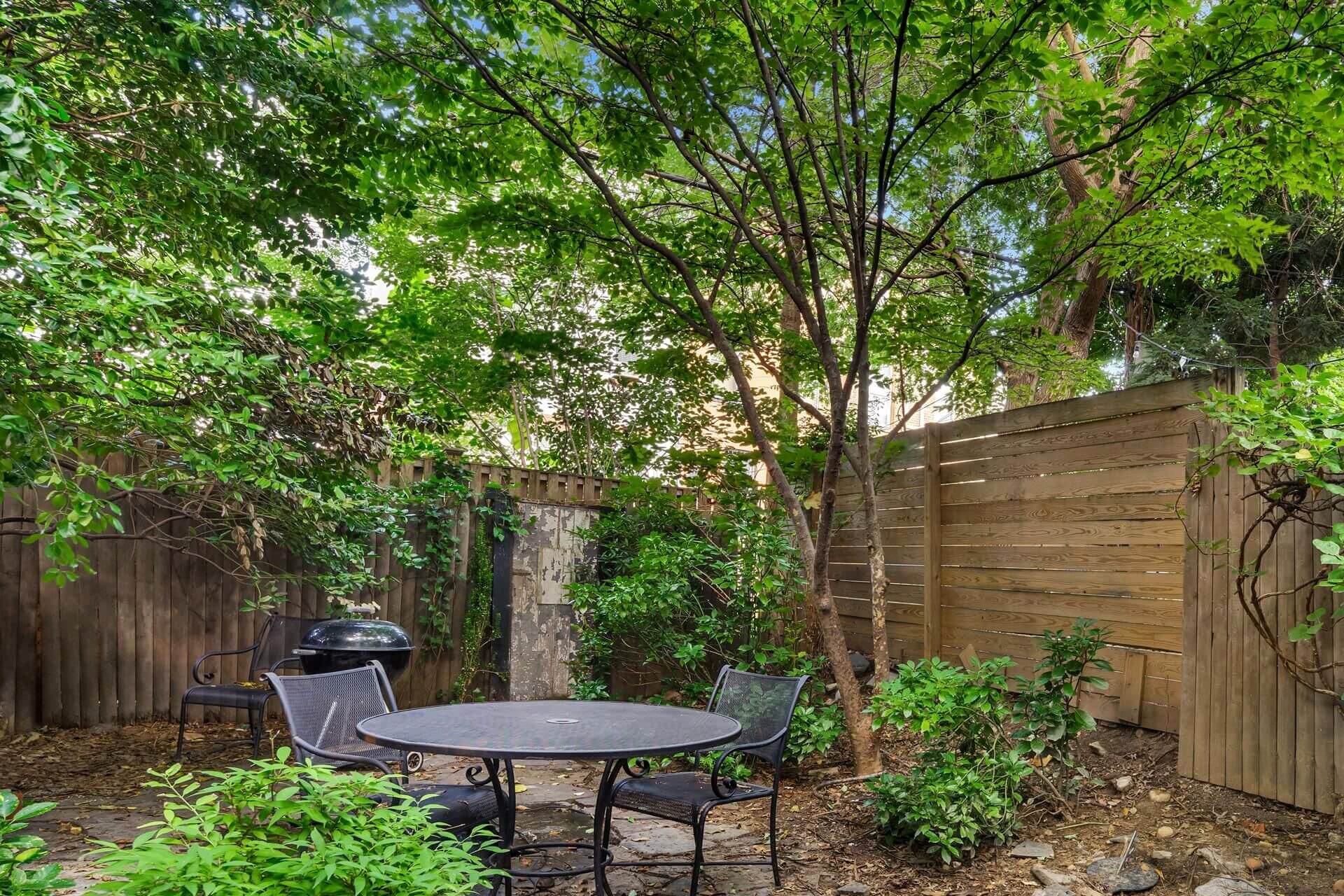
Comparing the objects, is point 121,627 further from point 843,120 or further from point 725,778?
point 843,120

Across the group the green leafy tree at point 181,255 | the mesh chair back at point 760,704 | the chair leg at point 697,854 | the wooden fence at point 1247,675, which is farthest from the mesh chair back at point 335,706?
the wooden fence at point 1247,675

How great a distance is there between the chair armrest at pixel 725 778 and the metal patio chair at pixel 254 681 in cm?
284

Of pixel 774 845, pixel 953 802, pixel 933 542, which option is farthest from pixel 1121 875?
pixel 933 542

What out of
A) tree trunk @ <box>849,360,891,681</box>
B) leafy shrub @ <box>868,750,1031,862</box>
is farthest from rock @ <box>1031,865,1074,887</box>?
tree trunk @ <box>849,360,891,681</box>

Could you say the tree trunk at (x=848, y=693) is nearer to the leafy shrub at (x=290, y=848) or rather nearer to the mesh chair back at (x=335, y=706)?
the mesh chair back at (x=335, y=706)

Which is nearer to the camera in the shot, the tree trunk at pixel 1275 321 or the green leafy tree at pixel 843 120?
the green leafy tree at pixel 843 120

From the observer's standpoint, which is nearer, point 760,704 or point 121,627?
point 760,704

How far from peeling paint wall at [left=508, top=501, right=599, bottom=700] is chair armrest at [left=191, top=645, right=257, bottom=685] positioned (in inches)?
73.3

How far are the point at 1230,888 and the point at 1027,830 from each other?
0.79 meters

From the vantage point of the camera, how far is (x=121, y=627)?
5469mm

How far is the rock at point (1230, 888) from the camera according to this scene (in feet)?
9.36

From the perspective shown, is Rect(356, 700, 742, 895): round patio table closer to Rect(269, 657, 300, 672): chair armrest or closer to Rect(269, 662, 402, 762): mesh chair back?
Rect(269, 662, 402, 762): mesh chair back

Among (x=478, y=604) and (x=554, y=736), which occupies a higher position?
(x=554, y=736)

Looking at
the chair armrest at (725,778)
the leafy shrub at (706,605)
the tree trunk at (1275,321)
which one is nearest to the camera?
the chair armrest at (725,778)
